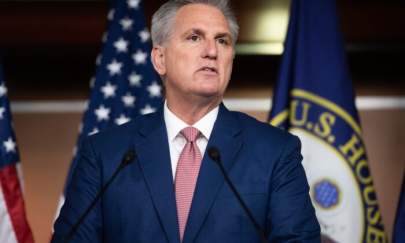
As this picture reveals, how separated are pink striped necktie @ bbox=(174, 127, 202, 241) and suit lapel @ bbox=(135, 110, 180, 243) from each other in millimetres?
28

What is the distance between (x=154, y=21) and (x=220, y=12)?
0.70ft

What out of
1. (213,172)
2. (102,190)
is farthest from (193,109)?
(102,190)

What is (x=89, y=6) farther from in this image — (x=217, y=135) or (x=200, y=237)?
(x=200, y=237)

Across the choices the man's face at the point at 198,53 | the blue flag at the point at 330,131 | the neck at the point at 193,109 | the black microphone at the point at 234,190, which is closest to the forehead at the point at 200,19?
the man's face at the point at 198,53

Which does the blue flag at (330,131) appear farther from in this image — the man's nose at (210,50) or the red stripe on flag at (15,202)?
the red stripe on flag at (15,202)

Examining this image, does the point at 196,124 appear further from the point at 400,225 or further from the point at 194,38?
the point at 400,225

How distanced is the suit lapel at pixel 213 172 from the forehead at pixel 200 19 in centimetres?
27

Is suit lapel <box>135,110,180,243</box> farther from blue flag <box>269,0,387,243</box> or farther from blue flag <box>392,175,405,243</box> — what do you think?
blue flag <box>392,175,405,243</box>

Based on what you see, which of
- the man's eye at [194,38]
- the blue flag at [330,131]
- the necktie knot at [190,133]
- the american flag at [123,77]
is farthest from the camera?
the american flag at [123,77]

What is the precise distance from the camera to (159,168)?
173cm

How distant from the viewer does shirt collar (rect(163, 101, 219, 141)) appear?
1854mm

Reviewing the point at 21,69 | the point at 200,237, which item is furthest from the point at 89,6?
the point at 200,237

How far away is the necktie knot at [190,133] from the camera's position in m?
1.82

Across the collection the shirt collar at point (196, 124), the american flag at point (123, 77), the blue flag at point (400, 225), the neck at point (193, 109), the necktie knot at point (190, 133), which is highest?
the american flag at point (123, 77)
